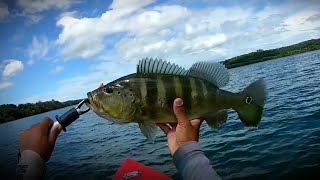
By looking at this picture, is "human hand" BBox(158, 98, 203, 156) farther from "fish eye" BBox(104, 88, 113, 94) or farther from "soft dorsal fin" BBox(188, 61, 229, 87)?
"fish eye" BBox(104, 88, 113, 94)

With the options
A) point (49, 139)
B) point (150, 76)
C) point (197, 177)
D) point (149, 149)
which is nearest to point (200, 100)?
point (150, 76)

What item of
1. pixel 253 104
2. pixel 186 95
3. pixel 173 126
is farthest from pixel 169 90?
pixel 253 104

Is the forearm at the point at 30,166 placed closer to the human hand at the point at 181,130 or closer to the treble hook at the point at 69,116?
the treble hook at the point at 69,116

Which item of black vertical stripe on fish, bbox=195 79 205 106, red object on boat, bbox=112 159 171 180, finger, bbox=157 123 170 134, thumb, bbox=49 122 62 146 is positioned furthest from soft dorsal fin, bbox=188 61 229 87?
red object on boat, bbox=112 159 171 180

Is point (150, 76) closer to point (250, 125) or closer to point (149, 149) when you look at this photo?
point (250, 125)

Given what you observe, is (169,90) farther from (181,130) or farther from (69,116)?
(69,116)

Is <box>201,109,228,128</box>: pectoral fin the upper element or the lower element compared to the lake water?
upper
